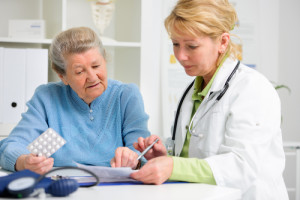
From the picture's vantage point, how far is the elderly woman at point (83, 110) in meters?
1.75

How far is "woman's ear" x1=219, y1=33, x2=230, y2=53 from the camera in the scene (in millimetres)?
1554

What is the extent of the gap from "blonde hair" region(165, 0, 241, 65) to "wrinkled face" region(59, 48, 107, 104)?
0.38m

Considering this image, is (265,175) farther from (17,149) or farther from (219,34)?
(17,149)

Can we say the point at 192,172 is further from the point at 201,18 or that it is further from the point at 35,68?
the point at 35,68

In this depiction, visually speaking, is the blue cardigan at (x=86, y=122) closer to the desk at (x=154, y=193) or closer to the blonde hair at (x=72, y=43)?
the blonde hair at (x=72, y=43)

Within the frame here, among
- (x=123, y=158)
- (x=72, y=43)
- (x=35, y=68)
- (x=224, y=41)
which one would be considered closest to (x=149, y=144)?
(x=123, y=158)

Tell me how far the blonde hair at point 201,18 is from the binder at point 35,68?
3.79ft

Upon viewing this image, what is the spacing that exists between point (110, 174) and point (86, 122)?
0.65m

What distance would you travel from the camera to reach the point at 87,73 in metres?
1.77

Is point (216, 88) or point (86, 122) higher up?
point (216, 88)

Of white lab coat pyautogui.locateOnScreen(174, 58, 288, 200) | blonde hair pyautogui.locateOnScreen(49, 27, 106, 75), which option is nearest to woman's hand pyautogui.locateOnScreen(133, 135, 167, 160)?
white lab coat pyautogui.locateOnScreen(174, 58, 288, 200)

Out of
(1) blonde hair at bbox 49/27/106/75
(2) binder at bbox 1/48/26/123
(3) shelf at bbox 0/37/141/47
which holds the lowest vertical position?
(2) binder at bbox 1/48/26/123

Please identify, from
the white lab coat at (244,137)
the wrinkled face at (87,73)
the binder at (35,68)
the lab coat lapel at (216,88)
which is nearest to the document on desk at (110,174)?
the white lab coat at (244,137)

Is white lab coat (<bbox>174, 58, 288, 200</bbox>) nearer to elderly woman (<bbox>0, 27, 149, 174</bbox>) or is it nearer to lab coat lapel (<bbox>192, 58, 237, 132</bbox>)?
lab coat lapel (<bbox>192, 58, 237, 132</bbox>)
